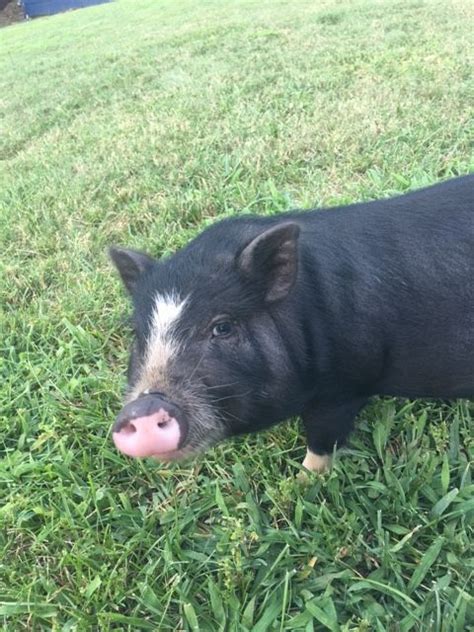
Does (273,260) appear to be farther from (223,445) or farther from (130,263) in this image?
(223,445)

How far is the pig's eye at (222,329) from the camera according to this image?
1.96 metres

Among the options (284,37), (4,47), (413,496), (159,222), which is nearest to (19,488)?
(413,496)

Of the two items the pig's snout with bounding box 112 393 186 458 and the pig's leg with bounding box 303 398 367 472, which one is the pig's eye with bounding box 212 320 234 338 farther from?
the pig's leg with bounding box 303 398 367 472

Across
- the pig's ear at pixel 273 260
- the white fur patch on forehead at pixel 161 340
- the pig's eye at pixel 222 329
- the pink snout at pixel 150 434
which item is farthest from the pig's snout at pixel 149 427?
the pig's ear at pixel 273 260

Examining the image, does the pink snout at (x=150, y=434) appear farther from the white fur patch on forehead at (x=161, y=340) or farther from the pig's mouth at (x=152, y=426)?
the white fur patch on forehead at (x=161, y=340)

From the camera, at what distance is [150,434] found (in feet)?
5.65

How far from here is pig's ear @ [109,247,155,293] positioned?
2215mm

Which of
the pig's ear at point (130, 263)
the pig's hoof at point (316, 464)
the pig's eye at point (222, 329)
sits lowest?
the pig's hoof at point (316, 464)

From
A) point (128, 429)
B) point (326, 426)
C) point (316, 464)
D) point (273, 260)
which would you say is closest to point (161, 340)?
point (128, 429)

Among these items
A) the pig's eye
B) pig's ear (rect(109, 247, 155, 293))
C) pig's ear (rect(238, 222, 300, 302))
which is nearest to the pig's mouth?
the pig's eye

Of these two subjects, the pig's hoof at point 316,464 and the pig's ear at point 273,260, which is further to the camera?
the pig's hoof at point 316,464

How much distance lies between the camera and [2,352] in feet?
11.1

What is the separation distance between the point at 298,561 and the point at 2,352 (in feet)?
6.64

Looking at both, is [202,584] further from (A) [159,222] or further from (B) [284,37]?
(B) [284,37]
